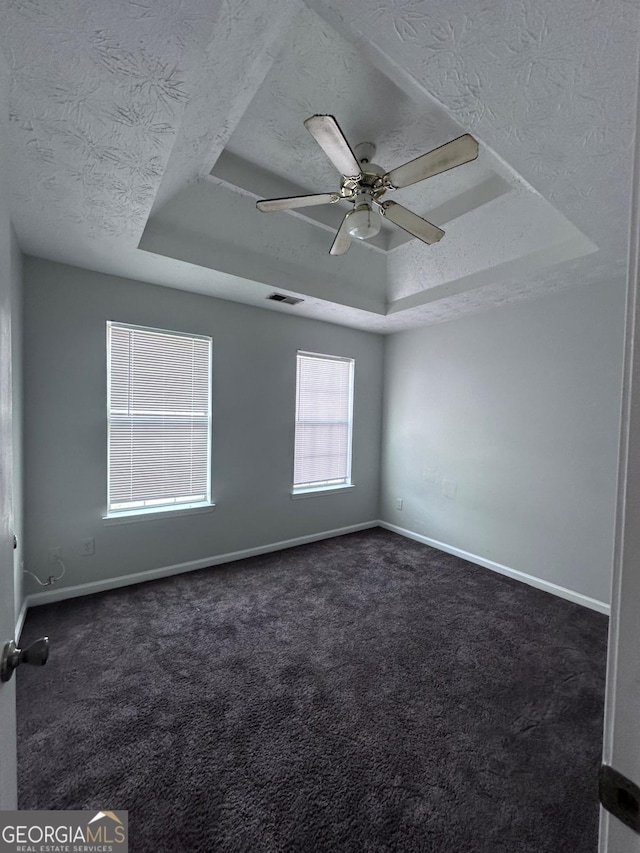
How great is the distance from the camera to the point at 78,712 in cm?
173

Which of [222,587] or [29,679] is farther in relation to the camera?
[222,587]

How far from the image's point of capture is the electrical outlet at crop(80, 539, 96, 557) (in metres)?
2.80

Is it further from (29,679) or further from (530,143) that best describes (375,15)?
(29,679)

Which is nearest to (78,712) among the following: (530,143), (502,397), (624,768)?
(624,768)

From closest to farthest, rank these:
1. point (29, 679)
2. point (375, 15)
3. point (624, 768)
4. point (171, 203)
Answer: point (624, 768), point (375, 15), point (29, 679), point (171, 203)

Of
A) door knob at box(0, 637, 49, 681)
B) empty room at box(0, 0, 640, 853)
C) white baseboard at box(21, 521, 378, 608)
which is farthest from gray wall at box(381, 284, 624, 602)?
door knob at box(0, 637, 49, 681)

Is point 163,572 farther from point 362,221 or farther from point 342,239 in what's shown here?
point 362,221

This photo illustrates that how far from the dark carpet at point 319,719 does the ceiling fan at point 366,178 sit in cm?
255

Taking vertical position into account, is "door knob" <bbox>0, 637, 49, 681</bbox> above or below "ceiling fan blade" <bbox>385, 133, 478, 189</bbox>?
below

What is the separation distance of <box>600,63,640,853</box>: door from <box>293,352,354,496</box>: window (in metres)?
3.57

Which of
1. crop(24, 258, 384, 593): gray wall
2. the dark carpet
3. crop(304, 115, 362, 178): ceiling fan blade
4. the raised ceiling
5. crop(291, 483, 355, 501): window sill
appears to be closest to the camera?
the raised ceiling

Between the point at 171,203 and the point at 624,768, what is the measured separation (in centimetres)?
312

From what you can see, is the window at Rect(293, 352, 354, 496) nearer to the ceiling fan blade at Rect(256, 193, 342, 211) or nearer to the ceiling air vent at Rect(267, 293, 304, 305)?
the ceiling air vent at Rect(267, 293, 304, 305)

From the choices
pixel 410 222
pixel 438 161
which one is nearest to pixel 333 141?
pixel 438 161
